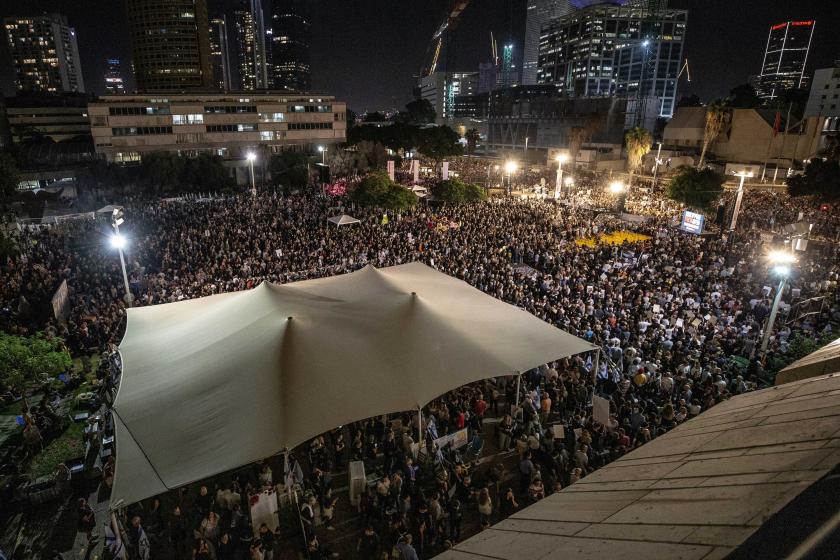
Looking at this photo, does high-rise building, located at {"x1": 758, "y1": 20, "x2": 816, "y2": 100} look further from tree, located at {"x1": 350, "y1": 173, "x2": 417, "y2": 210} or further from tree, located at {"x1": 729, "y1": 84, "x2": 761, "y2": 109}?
tree, located at {"x1": 350, "y1": 173, "x2": 417, "y2": 210}

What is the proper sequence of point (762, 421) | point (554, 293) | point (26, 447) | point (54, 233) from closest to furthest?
point (762, 421)
point (26, 447)
point (554, 293)
point (54, 233)

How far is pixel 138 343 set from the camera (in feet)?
29.1

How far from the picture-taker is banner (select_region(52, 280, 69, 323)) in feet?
45.3

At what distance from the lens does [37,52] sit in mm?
133500

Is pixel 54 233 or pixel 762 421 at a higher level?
pixel 762 421

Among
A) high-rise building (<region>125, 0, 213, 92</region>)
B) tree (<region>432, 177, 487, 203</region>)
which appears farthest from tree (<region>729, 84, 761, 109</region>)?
high-rise building (<region>125, 0, 213, 92</region>)

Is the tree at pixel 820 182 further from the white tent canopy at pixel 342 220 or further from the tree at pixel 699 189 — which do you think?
the white tent canopy at pixel 342 220

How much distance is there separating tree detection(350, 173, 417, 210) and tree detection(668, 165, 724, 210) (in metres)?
18.6

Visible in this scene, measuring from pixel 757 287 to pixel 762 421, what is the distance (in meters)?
15.8

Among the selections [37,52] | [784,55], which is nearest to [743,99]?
[784,55]

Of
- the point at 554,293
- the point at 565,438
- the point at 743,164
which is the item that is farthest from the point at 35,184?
the point at 743,164

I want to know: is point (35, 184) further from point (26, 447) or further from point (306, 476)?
point (306, 476)

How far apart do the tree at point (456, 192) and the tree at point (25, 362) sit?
79.7 ft

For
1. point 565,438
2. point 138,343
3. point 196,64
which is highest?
point 196,64
